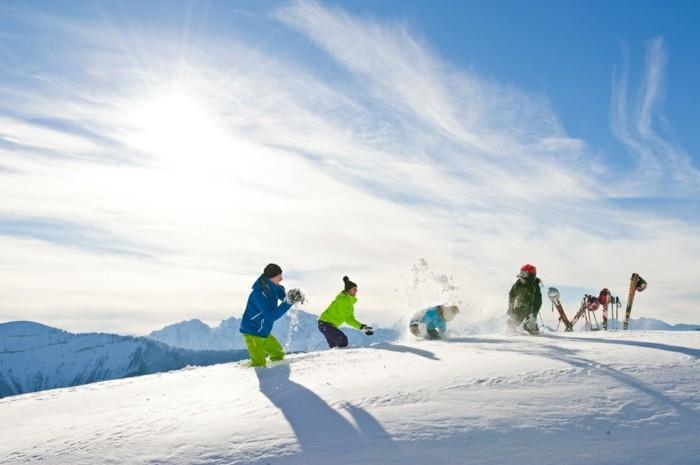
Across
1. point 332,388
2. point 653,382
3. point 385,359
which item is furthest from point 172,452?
point 653,382

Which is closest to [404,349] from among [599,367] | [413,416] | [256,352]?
[256,352]

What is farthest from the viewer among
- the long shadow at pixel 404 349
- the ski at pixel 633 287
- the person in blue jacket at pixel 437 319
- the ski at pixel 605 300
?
the ski at pixel 605 300

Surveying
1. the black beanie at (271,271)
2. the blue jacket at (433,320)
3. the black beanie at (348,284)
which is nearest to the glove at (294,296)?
Answer: the black beanie at (271,271)

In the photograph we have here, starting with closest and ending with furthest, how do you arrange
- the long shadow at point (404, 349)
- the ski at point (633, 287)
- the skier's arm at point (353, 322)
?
the long shadow at point (404, 349), the skier's arm at point (353, 322), the ski at point (633, 287)

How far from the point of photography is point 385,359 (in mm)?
9578

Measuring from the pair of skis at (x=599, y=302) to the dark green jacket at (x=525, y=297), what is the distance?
4.22 meters

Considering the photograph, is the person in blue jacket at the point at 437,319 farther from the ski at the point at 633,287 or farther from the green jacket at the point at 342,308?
the ski at the point at 633,287

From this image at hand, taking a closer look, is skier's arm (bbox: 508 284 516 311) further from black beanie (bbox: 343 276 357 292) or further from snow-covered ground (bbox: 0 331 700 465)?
snow-covered ground (bbox: 0 331 700 465)

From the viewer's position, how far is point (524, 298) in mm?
13656

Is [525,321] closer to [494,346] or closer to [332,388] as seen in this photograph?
[494,346]

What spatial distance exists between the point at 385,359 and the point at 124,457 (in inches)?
189

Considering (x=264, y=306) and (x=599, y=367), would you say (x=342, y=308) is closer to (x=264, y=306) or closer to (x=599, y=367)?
(x=264, y=306)

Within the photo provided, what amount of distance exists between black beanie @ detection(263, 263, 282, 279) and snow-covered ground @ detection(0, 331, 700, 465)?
1992 mm

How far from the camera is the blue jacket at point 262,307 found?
34.1ft
